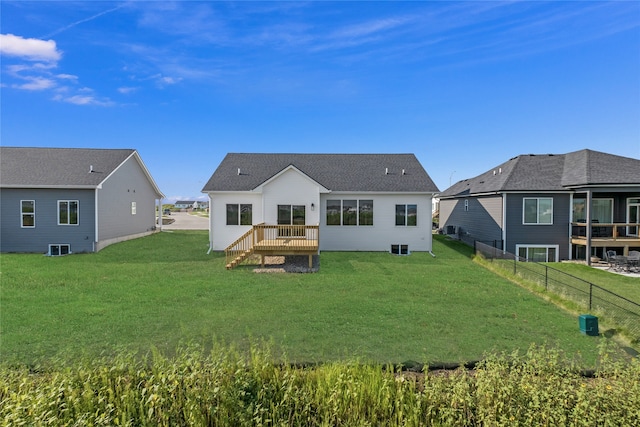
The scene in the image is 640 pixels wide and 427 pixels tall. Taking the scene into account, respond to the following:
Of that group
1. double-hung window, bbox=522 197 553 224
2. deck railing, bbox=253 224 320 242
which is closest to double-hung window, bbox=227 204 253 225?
deck railing, bbox=253 224 320 242

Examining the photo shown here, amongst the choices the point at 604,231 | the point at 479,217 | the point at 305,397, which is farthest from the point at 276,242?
the point at 604,231

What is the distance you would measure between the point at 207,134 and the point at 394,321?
21.3m

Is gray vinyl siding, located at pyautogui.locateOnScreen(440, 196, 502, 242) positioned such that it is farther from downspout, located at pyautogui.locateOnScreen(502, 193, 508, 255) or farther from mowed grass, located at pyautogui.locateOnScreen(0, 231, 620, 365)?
mowed grass, located at pyautogui.locateOnScreen(0, 231, 620, 365)

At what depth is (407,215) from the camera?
16766 millimetres

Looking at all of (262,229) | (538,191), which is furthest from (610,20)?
(262,229)

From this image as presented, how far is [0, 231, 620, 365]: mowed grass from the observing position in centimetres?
569

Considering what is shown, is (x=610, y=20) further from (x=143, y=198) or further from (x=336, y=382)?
(x=143, y=198)

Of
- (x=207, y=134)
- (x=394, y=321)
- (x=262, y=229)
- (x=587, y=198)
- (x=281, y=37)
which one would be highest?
(x=281, y=37)

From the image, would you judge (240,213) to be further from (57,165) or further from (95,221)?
(57,165)

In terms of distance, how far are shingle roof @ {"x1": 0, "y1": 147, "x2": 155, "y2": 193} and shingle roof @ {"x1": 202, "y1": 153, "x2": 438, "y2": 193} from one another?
6.59 meters

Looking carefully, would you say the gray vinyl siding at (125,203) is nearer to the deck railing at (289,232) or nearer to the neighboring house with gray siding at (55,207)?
the neighboring house with gray siding at (55,207)

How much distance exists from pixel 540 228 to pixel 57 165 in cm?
2781

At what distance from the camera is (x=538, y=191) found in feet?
52.3

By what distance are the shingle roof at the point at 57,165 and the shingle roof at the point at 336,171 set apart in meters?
6.59
